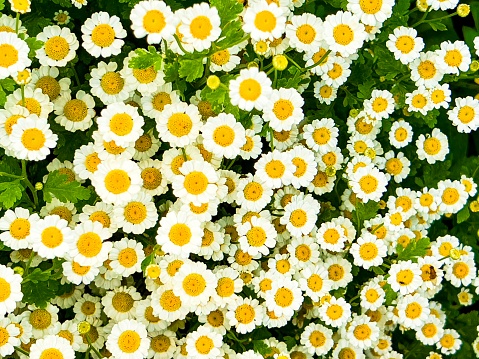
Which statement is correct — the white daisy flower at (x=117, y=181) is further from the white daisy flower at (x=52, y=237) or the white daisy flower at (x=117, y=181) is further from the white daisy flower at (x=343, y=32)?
the white daisy flower at (x=343, y=32)

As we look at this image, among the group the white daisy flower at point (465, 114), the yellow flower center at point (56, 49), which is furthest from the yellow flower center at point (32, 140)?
the white daisy flower at point (465, 114)

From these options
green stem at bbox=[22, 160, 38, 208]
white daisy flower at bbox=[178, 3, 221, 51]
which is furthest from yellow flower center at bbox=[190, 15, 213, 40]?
green stem at bbox=[22, 160, 38, 208]

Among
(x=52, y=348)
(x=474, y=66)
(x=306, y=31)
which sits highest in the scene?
(x=474, y=66)

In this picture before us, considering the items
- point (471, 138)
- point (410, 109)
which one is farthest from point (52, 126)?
point (471, 138)

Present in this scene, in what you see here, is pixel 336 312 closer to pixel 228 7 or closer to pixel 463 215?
pixel 463 215

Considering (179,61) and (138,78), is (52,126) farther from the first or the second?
(179,61)

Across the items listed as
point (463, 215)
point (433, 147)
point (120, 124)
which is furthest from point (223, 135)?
point (463, 215)

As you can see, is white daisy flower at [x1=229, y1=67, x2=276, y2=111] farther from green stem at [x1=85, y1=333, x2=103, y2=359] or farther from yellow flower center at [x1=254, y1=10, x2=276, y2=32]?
green stem at [x1=85, y1=333, x2=103, y2=359]

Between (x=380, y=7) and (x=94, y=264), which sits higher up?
(x=380, y=7)
